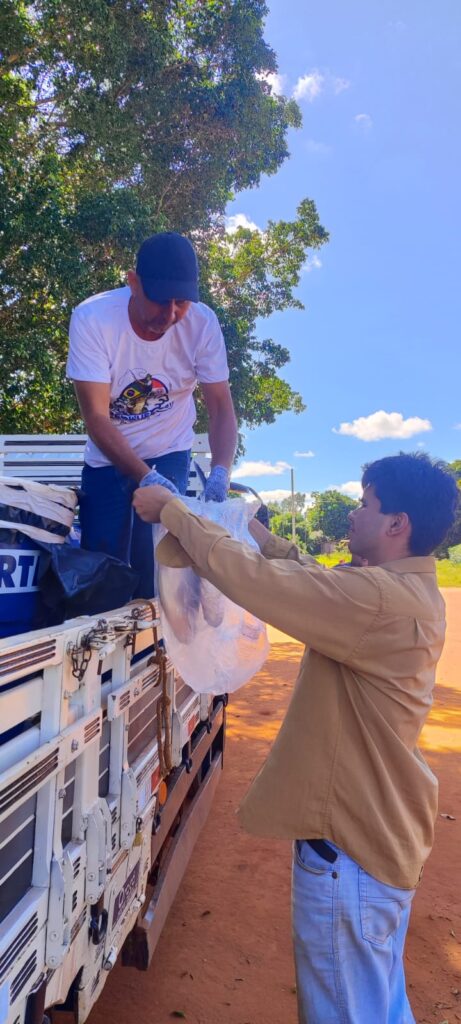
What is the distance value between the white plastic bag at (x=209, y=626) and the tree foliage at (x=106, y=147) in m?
5.96

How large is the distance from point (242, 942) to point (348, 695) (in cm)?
192

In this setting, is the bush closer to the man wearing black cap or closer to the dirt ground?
the dirt ground

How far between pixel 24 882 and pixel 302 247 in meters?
12.5

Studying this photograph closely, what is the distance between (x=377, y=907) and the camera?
149 centimetres

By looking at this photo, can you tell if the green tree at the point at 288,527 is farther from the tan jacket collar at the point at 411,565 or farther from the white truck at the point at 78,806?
the tan jacket collar at the point at 411,565

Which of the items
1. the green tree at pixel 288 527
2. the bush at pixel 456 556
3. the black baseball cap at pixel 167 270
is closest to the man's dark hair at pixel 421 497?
the black baseball cap at pixel 167 270

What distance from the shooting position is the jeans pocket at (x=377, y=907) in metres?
1.47

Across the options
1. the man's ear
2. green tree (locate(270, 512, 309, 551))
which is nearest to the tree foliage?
the man's ear

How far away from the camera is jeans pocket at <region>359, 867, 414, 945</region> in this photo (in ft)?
4.81

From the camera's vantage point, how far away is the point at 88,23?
277 inches

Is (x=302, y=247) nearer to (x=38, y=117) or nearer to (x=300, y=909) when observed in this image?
(x=38, y=117)

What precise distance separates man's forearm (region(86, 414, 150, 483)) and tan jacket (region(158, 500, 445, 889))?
0.60 meters

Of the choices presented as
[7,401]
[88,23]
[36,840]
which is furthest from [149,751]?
[88,23]

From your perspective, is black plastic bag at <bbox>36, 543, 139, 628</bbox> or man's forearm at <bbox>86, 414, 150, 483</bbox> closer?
black plastic bag at <bbox>36, 543, 139, 628</bbox>
